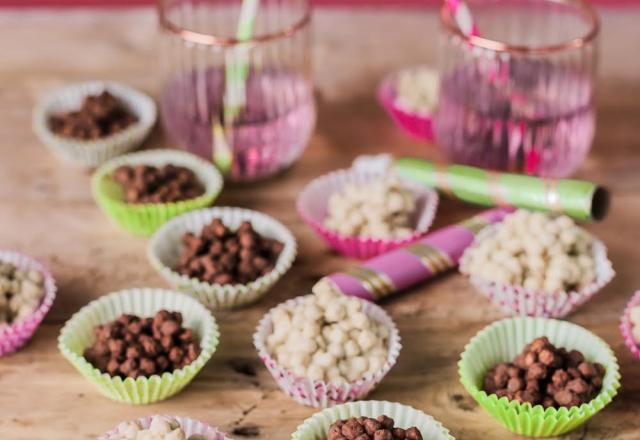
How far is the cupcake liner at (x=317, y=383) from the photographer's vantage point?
4.38ft

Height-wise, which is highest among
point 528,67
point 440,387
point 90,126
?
point 528,67

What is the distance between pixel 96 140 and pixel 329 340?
0.64m

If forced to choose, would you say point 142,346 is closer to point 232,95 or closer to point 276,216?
point 276,216

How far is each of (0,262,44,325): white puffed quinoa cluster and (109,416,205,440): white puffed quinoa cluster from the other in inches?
10.6

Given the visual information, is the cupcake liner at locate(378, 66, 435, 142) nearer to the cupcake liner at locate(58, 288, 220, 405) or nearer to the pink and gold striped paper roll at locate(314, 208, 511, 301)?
the pink and gold striped paper roll at locate(314, 208, 511, 301)

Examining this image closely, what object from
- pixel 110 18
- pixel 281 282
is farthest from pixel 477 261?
pixel 110 18

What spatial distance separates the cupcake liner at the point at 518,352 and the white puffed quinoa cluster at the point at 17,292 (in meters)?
0.55

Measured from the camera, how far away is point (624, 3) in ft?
9.13

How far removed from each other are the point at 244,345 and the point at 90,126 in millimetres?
556

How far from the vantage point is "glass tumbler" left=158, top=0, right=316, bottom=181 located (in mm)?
1745

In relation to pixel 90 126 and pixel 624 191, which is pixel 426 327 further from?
pixel 90 126

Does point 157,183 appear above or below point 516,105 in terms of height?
below

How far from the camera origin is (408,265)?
1554 millimetres

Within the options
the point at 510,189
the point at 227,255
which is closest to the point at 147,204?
the point at 227,255
